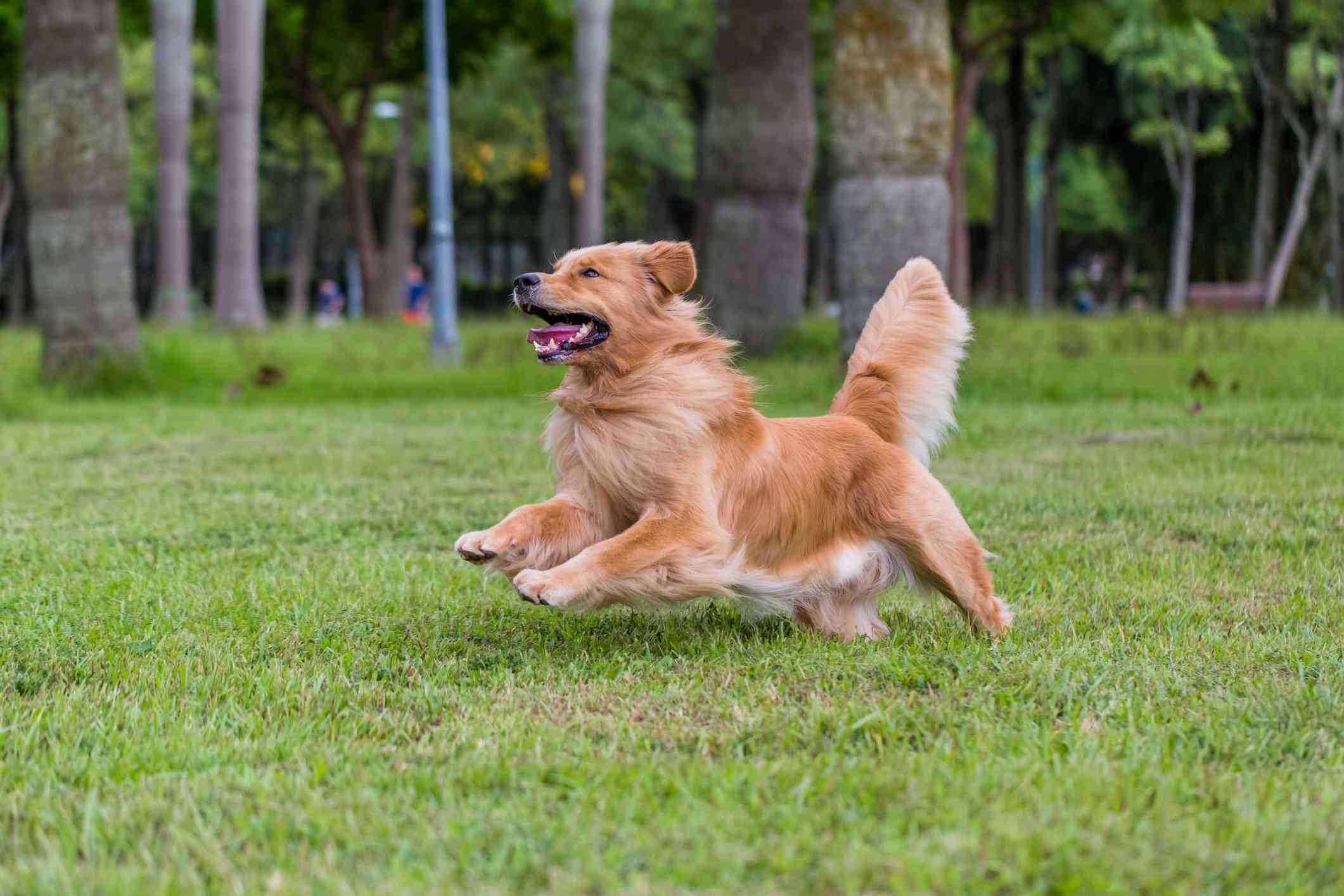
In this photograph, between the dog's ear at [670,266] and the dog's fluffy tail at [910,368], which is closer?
the dog's ear at [670,266]

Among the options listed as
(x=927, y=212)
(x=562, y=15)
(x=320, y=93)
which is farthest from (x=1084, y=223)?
(x=927, y=212)

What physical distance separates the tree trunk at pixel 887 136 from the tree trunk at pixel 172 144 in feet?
38.5

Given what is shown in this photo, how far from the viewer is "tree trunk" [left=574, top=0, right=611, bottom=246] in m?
21.6

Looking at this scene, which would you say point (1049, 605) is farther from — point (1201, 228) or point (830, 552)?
point (1201, 228)

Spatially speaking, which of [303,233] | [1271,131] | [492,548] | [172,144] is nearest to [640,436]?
[492,548]

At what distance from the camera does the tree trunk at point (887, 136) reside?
12.2m

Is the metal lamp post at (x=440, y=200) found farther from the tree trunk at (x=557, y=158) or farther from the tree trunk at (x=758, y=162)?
the tree trunk at (x=557, y=158)

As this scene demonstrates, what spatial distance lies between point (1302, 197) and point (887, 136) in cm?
2094

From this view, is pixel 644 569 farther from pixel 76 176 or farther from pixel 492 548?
pixel 76 176

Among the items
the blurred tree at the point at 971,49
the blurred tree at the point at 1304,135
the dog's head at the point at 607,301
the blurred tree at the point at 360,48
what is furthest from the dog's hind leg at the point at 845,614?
the blurred tree at the point at 1304,135

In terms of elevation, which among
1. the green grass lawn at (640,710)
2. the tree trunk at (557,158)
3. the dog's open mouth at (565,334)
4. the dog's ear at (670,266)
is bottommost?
the green grass lawn at (640,710)

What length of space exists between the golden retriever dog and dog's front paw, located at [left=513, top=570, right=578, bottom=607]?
0.11 meters

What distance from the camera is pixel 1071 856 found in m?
2.55

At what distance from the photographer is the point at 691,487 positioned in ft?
13.9
